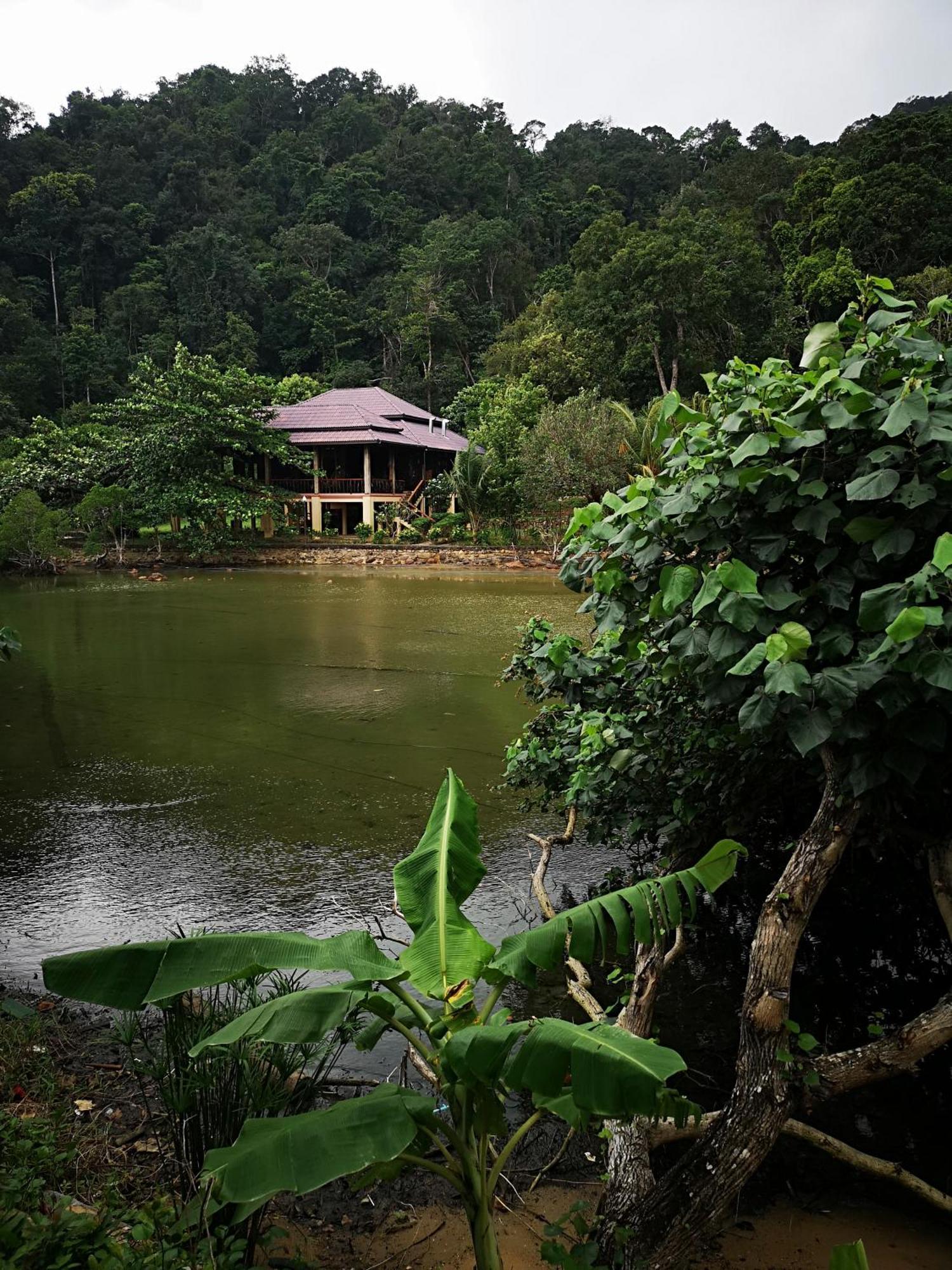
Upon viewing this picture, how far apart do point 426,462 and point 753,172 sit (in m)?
25.9

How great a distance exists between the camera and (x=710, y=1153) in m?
2.47

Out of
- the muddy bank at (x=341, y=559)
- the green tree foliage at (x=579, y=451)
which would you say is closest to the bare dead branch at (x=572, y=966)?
the green tree foliage at (x=579, y=451)

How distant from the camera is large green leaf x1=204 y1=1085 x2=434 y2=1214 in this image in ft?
6.22

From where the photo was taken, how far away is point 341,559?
28719mm

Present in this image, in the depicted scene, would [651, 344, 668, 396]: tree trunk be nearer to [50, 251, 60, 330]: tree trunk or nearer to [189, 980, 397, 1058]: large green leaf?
[189, 980, 397, 1058]: large green leaf

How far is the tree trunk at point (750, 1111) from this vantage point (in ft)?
7.82

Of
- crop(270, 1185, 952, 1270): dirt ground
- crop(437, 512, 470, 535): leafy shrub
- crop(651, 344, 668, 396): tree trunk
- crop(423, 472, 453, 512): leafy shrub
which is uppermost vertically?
crop(651, 344, 668, 396): tree trunk

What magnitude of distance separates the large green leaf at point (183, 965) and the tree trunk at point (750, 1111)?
3.21 ft

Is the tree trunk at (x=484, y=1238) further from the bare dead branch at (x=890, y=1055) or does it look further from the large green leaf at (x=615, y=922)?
the bare dead branch at (x=890, y=1055)

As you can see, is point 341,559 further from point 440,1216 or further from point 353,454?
point 440,1216

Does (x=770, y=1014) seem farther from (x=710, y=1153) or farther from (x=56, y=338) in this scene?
(x=56, y=338)

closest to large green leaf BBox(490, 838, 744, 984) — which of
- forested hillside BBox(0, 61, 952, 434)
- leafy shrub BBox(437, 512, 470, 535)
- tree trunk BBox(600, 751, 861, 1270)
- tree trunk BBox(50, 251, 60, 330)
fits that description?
tree trunk BBox(600, 751, 861, 1270)

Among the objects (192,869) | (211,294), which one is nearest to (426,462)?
Result: (211,294)

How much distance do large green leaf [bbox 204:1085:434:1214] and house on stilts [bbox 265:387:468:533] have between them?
29.3m
